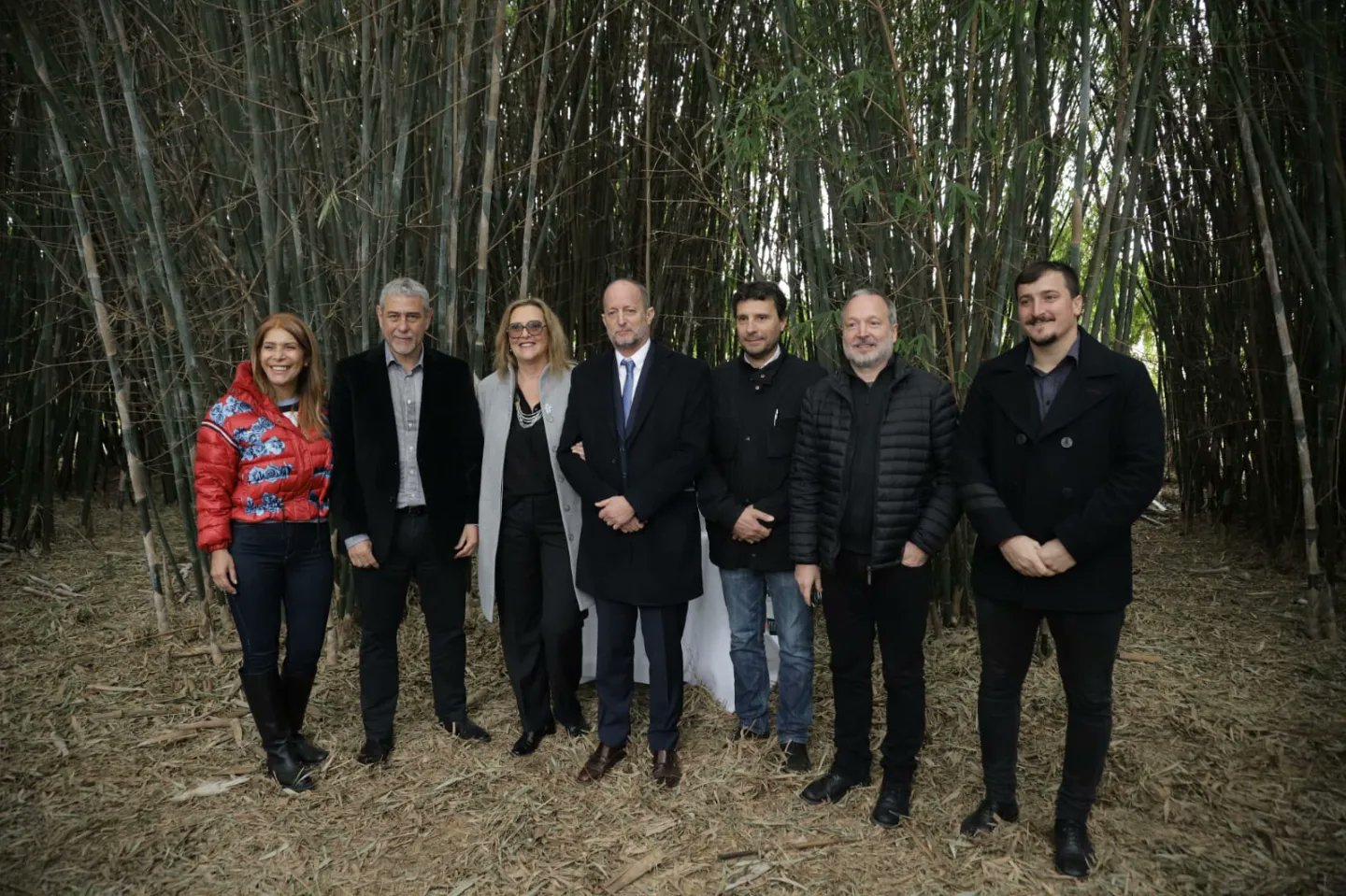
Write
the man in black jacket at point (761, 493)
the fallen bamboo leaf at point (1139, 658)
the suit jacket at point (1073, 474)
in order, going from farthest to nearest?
the fallen bamboo leaf at point (1139, 658) < the man in black jacket at point (761, 493) < the suit jacket at point (1073, 474)

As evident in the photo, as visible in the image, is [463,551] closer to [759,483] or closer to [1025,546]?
[759,483]

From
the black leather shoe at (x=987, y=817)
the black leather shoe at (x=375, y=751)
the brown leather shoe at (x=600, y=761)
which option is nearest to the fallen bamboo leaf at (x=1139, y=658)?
the black leather shoe at (x=987, y=817)

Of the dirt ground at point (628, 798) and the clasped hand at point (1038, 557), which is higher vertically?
the clasped hand at point (1038, 557)

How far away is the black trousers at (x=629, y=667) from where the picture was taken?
216cm

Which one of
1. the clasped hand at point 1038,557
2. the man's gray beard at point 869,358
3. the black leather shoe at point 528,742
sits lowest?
the black leather shoe at point 528,742

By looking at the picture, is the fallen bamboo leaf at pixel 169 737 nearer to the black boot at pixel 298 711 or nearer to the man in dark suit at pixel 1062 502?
the black boot at pixel 298 711

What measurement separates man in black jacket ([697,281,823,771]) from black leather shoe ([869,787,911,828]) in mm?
256

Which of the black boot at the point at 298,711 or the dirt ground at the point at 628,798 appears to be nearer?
the dirt ground at the point at 628,798

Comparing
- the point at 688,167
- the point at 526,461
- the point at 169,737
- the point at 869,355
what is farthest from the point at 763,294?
the point at 169,737

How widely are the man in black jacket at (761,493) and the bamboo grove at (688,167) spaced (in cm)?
47

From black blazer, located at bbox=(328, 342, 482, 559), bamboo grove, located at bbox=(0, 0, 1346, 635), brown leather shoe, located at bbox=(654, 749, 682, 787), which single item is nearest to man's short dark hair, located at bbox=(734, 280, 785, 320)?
bamboo grove, located at bbox=(0, 0, 1346, 635)

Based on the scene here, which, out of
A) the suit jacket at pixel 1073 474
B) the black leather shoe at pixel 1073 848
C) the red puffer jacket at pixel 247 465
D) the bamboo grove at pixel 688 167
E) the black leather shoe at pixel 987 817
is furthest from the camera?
the bamboo grove at pixel 688 167

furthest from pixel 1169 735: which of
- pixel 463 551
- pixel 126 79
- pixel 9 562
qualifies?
pixel 9 562

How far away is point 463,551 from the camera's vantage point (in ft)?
7.51
